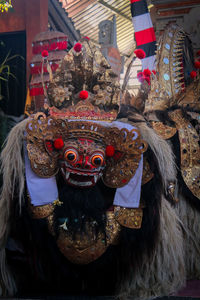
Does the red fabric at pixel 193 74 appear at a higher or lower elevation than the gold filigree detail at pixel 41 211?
higher

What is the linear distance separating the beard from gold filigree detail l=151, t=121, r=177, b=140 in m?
0.74

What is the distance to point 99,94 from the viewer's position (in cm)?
260

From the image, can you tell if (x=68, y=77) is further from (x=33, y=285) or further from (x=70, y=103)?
(x=33, y=285)

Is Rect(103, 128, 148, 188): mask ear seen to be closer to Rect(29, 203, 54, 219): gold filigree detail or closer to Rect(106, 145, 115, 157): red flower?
Rect(106, 145, 115, 157): red flower

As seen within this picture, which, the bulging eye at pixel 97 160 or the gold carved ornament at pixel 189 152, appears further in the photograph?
the gold carved ornament at pixel 189 152

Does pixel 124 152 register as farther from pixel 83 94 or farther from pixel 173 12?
pixel 173 12

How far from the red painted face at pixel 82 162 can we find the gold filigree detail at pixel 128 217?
0.24m

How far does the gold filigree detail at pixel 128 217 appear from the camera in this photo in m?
2.43

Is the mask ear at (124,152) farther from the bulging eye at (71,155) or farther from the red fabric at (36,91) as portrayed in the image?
the red fabric at (36,91)

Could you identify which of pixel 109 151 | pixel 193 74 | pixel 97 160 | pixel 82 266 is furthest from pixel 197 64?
pixel 82 266

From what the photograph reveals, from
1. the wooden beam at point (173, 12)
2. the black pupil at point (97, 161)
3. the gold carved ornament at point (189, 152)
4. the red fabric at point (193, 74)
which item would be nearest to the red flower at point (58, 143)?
the black pupil at point (97, 161)

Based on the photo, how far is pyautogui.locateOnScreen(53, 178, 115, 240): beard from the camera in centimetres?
238

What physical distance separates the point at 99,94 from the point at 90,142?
0.38 metres

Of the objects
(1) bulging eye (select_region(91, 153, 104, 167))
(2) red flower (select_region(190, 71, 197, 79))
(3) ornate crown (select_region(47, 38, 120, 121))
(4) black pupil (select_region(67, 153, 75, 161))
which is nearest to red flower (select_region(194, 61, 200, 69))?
(2) red flower (select_region(190, 71, 197, 79))
